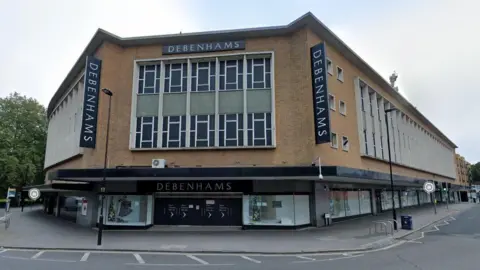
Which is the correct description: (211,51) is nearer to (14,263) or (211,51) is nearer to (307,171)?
(307,171)

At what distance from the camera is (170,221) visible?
76.0 feet

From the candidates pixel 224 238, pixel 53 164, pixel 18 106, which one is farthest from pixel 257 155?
pixel 18 106

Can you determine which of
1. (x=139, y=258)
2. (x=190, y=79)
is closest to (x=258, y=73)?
(x=190, y=79)

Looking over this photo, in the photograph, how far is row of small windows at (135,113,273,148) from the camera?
2298 cm

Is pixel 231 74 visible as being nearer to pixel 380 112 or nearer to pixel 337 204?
pixel 337 204

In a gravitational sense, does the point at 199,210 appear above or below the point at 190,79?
below

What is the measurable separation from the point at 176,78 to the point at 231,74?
4.04 m

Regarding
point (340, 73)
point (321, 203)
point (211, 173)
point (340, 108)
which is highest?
point (340, 73)

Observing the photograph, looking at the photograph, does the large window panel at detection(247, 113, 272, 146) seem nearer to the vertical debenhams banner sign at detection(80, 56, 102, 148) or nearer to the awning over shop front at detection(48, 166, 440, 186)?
the awning over shop front at detection(48, 166, 440, 186)

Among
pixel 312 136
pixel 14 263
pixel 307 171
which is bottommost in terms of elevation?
pixel 14 263

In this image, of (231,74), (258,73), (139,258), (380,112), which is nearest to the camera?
(139,258)

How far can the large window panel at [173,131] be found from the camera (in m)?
23.4

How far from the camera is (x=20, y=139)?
55.6 m

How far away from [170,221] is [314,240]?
10317 mm
